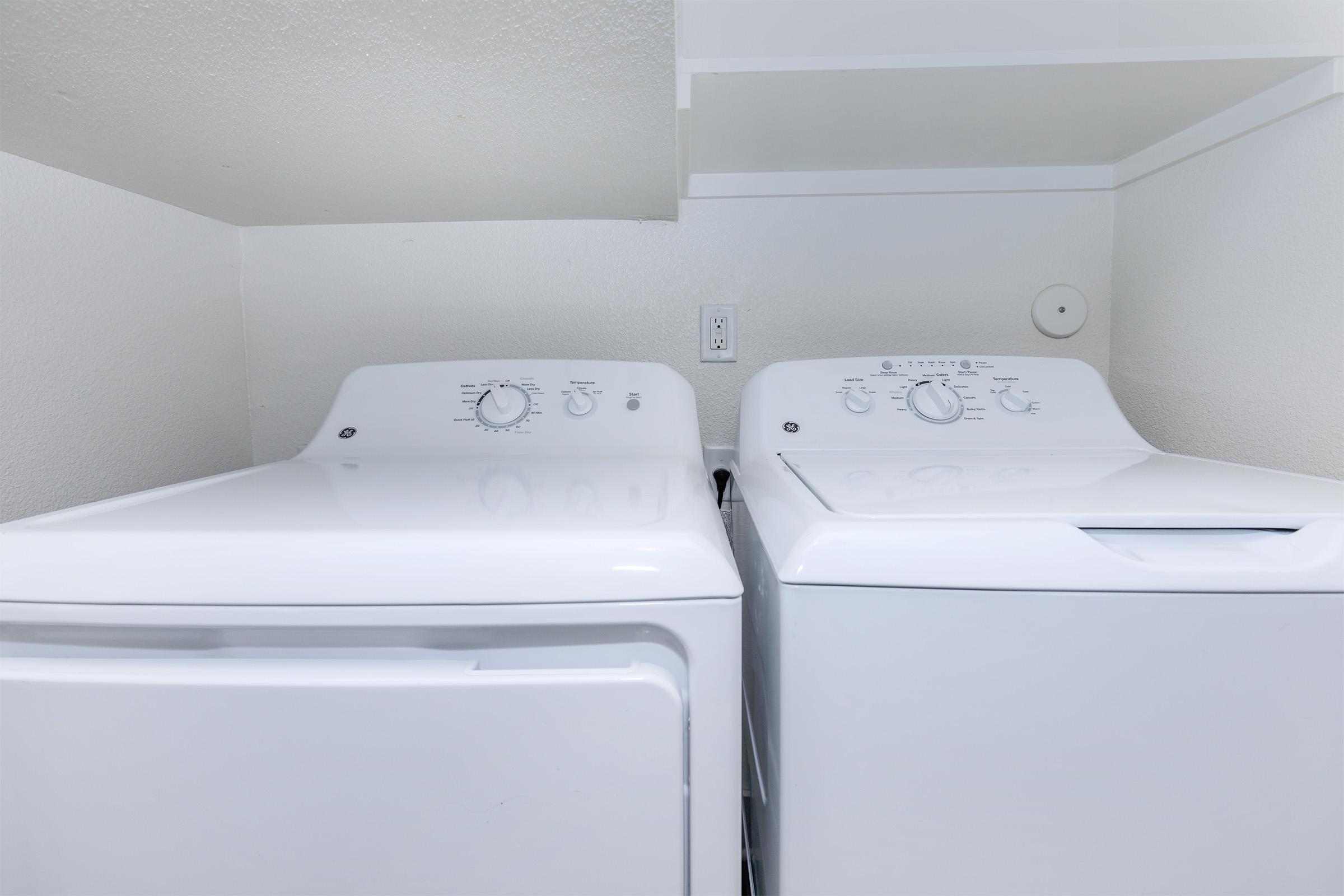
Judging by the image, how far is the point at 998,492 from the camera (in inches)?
25.1

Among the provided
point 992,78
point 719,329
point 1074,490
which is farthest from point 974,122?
point 1074,490

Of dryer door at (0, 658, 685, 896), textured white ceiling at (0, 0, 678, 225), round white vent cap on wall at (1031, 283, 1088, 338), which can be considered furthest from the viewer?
round white vent cap on wall at (1031, 283, 1088, 338)

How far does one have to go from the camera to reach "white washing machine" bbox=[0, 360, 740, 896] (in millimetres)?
494

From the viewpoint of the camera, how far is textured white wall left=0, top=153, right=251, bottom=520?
85 cm

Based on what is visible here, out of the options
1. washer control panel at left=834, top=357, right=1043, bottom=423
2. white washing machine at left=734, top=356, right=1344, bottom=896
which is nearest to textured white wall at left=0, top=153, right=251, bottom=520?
white washing machine at left=734, top=356, right=1344, bottom=896

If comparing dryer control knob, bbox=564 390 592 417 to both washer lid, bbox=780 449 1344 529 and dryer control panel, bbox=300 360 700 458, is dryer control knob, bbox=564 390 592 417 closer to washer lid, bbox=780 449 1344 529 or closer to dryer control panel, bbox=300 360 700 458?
dryer control panel, bbox=300 360 700 458

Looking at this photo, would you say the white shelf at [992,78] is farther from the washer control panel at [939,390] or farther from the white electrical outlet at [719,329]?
the washer control panel at [939,390]

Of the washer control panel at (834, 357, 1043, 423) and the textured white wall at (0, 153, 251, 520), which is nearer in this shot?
the textured white wall at (0, 153, 251, 520)

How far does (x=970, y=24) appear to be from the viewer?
39.2 inches

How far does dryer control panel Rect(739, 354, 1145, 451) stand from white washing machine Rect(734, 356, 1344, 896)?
1.52ft

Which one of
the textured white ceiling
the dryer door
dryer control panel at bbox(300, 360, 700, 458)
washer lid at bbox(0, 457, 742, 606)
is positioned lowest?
the dryer door

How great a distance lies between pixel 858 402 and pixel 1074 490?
412mm

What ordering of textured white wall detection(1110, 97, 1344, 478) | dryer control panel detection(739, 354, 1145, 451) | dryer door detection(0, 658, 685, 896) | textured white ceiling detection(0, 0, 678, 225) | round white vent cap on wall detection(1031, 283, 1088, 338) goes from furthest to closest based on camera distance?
1. round white vent cap on wall detection(1031, 283, 1088, 338)
2. dryer control panel detection(739, 354, 1145, 451)
3. textured white wall detection(1110, 97, 1344, 478)
4. textured white ceiling detection(0, 0, 678, 225)
5. dryer door detection(0, 658, 685, 896)

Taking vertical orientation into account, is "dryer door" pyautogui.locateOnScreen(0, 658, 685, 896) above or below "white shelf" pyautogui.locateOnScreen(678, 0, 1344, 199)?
below
